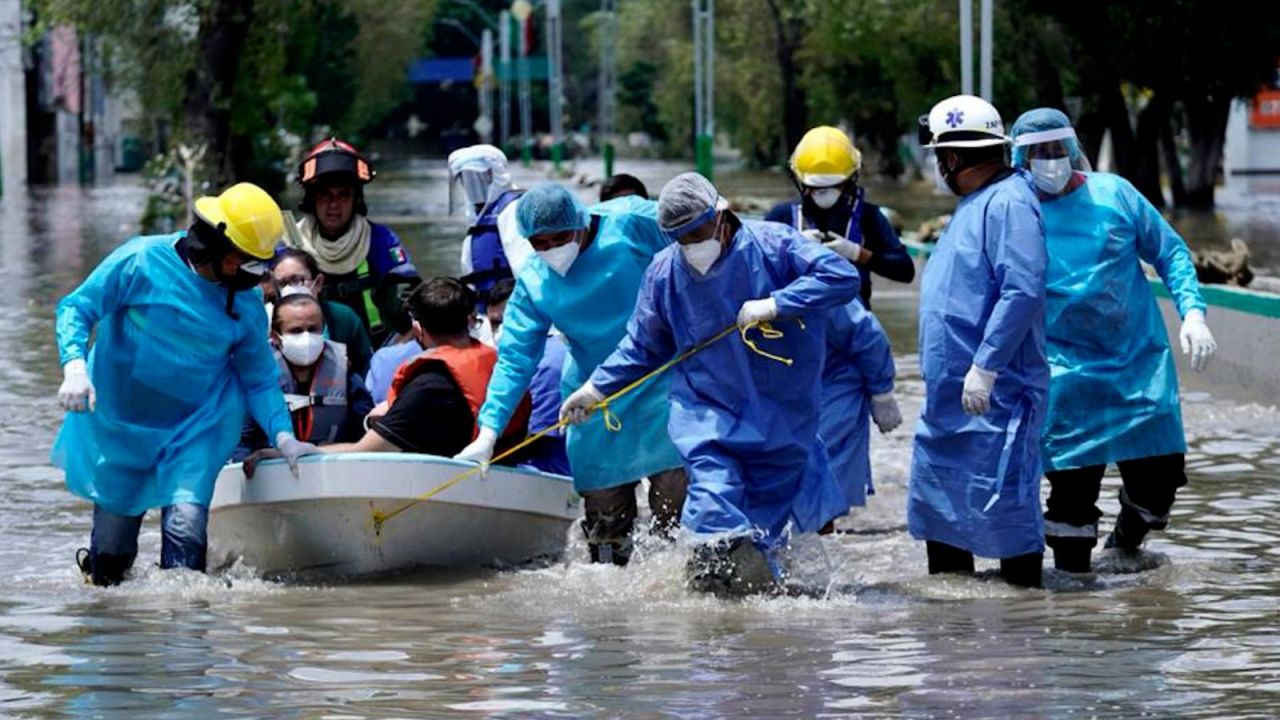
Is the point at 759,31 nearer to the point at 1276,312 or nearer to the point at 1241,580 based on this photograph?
the point at 1276,312

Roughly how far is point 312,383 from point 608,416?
4.41ft

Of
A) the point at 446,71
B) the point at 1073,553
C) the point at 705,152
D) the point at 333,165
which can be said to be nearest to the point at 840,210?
the point at 1073,553

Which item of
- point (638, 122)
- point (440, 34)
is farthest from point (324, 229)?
point (440, 34)

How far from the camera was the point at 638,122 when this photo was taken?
454 ft

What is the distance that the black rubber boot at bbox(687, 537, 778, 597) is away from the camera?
351 inches

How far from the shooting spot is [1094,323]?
9.59m

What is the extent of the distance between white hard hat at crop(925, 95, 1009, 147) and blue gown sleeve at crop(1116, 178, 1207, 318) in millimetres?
750

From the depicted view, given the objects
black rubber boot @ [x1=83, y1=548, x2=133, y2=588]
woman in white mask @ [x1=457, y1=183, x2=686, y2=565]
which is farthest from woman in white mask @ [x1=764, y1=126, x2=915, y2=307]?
black rubber boot @ [x1=83, y1=548, x2=133, y2=588]

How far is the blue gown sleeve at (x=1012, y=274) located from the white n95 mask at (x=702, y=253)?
90cm

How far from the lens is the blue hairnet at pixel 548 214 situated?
31.3 ft

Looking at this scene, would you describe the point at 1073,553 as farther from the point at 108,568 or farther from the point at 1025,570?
the point at 108,568

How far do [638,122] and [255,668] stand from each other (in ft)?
430

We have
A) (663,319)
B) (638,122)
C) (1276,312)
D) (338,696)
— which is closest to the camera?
(338,696)

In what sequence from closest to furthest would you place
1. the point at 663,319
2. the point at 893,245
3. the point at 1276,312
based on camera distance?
the point at 663,319, the point at 893,245, the point at 1276,312
